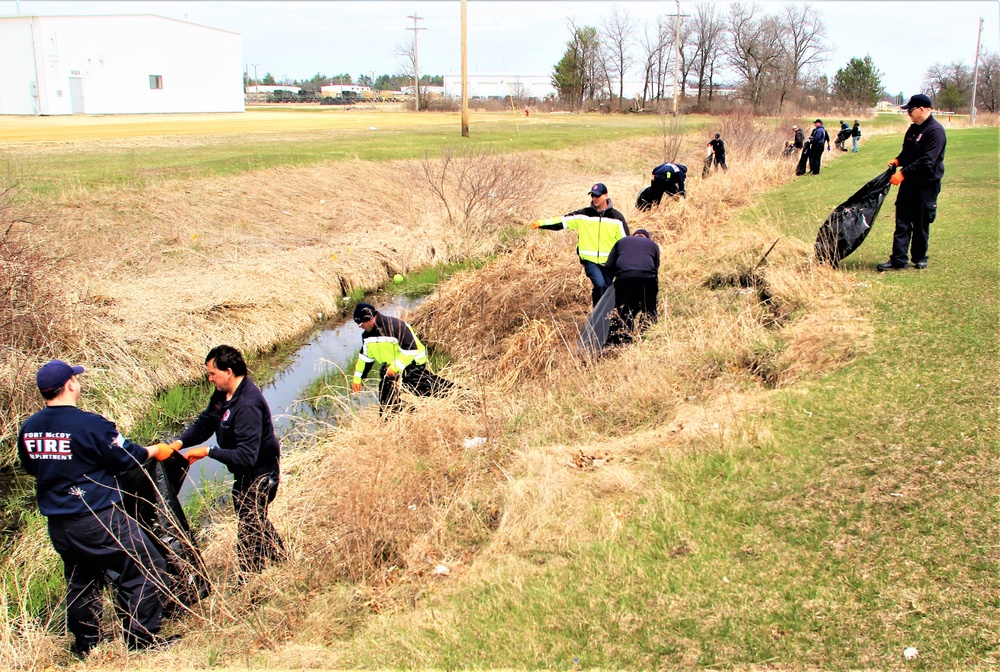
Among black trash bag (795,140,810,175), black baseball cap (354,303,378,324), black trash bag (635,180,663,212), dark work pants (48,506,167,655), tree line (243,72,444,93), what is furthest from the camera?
tree line (243,72,444,93)

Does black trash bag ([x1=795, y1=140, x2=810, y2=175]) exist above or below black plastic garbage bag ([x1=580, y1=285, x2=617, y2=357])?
above

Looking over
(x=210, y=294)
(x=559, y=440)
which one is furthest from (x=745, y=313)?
(x=210, y=294)

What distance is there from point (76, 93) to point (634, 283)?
53135 millimetres

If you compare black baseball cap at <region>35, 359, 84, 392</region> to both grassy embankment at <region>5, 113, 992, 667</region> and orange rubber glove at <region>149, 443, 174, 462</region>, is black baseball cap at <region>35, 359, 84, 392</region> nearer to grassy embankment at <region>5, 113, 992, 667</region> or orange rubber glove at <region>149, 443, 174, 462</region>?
orange rubber glove at <region>149, 443, 174, 462</region>

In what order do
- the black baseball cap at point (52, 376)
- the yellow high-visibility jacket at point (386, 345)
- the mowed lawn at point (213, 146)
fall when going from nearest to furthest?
the black baseball cap at point (52, 376)
the yellow high-visibility jacket at point (386, 345)
the mowed lawn at point (213, 146)

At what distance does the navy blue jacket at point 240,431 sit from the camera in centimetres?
532

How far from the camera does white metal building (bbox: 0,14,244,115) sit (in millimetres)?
49594

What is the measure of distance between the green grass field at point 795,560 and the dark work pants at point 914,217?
2.38m

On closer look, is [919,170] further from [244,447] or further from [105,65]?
[105,65]

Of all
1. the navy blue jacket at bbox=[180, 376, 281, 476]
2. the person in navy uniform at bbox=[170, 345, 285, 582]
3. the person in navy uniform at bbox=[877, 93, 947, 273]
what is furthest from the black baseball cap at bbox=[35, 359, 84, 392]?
the person in navy uniform at bbox=[877, 93, 947, 273]

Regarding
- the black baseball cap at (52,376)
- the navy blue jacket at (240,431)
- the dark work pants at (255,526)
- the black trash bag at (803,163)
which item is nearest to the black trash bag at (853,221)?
the navy blue jacket at (240,431)

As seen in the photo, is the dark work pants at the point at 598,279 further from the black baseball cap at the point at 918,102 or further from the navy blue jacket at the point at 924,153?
the black baseball cap at the point at 918,102

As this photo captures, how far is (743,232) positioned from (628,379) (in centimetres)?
601

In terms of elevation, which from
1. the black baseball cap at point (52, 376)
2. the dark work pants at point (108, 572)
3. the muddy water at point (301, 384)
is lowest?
the muddy water at point (301, 384)
